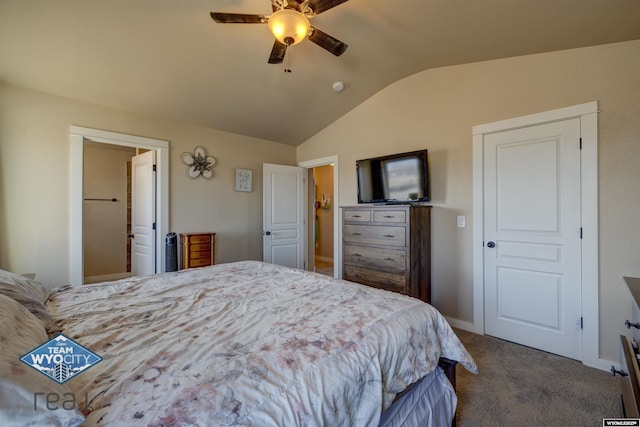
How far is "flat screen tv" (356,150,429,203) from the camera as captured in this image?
9.97ft

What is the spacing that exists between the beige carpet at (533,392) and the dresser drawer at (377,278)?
0.83 meters

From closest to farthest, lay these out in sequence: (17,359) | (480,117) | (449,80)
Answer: (17,359) < (480,117) < (449,80)

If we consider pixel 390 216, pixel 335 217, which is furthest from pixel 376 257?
pixel 335 217

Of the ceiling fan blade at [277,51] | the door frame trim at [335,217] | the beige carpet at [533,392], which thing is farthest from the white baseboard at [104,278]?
the beige carpet at [533,392]

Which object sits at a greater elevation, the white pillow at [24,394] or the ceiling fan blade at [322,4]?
the ceiling fan blade at [322,4]

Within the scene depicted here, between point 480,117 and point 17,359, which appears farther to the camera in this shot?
point 480,117

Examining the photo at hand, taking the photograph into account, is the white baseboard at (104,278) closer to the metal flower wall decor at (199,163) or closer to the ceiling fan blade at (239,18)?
the metal flower wall decor at (199,163)

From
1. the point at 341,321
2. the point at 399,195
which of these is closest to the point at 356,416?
the point at 341,321

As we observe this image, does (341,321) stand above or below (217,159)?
below

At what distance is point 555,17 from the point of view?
1.99m

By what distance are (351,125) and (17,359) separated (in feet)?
12.9

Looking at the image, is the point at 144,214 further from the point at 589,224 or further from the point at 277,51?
the point at 589,224

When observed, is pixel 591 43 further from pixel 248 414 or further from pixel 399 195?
pixel 248 414

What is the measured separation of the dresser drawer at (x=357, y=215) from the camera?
3.11 metres
